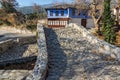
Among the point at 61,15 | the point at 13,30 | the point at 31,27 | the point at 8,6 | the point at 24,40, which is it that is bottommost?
the point at 13,30

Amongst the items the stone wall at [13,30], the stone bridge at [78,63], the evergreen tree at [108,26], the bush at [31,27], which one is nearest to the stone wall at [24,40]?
the evergreen tree at [108,26]

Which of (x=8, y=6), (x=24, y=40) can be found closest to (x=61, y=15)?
(x=8, y=6)

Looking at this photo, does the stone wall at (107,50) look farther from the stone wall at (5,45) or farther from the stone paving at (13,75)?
the stone wall at (5,45)

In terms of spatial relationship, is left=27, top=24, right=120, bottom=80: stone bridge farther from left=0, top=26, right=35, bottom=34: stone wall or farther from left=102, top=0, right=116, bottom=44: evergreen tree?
left=0, top=26, right=35, bottom=34: stone wall

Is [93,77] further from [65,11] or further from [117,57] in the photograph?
[65,11]

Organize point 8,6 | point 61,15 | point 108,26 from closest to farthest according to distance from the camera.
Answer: point 108,26, point 61,15, point 8,6

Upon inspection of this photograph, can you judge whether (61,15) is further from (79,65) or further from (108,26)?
(79,65)

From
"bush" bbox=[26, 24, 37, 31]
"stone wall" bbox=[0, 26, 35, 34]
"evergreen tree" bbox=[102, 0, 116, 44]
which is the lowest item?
"stone wall" bbox=[0, 26, 35, 34]

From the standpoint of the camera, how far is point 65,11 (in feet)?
168

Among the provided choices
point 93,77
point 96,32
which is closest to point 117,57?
point 93,77

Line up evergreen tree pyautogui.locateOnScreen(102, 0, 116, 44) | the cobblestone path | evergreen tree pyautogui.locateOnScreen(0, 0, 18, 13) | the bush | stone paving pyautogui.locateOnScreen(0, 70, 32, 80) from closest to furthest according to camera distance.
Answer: stone paving pyautogui.locateOnScreen(0, 70, 32, 80)
the cobblestone path
evergreen tree pyautogui.locateOnScreen(102, 0, 116, 44)
the bush
evergreen tree pyautogui.locateOnScreen(0, 0, 18, 13)

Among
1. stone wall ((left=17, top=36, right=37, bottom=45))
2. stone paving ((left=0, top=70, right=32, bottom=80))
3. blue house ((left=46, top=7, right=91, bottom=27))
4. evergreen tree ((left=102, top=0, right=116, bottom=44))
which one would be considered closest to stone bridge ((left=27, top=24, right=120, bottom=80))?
stone paving ((left=0, top=70, right=32, bottom=80))

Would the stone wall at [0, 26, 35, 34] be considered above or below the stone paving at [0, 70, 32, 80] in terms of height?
below

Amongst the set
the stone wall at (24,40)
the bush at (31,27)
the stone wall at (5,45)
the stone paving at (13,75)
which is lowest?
the bush at (31,27)
